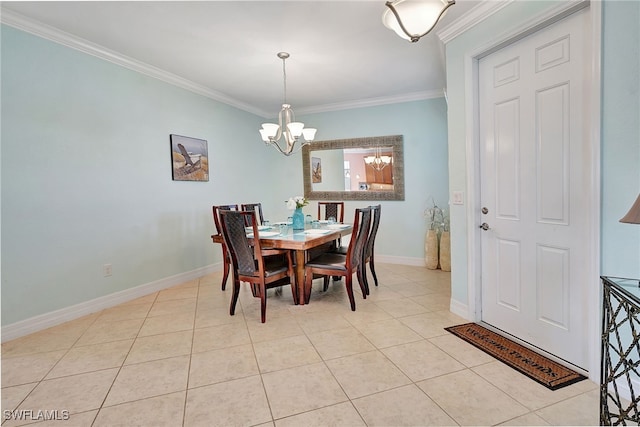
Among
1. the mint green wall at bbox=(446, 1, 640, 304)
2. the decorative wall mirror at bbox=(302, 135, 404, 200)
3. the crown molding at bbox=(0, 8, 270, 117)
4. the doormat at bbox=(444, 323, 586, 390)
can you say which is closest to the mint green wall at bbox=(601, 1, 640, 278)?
the mint green wall at bbox=(446, 1, 640, 304)

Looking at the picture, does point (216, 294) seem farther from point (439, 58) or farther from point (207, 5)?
point (439, 58)

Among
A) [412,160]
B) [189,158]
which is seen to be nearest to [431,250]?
[412,160]

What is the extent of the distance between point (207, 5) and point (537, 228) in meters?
2.84

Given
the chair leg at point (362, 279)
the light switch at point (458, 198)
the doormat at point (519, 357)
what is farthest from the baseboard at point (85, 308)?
the light switch at point (458, 198)

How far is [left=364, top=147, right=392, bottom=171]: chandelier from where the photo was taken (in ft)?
16.2

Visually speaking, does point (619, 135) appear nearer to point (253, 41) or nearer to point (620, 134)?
point (620, 134)

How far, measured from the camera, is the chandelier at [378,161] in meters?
4.93

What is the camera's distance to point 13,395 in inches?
72.5

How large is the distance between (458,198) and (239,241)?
1.95 m

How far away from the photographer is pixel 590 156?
5.78 ft

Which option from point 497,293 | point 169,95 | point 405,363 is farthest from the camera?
point 169,95

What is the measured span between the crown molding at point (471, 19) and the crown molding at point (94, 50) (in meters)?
2.98

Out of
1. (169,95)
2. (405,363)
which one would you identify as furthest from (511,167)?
(169,95)

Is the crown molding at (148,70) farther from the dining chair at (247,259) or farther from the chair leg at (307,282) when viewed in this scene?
the chair leg at (307,282)
